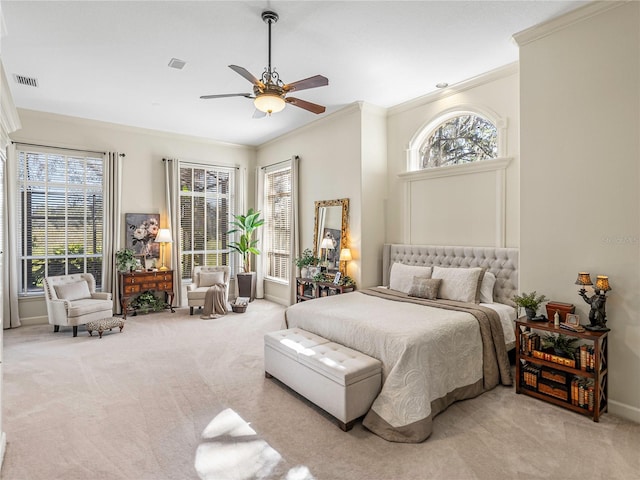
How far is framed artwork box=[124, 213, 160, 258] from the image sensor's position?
675 centimetres

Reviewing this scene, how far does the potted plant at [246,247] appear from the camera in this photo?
7477 millimetres

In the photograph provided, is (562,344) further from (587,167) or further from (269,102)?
(269,102)

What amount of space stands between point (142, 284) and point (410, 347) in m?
5.31

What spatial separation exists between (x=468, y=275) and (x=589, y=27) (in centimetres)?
263

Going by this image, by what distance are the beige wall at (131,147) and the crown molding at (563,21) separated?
5961 millimetres

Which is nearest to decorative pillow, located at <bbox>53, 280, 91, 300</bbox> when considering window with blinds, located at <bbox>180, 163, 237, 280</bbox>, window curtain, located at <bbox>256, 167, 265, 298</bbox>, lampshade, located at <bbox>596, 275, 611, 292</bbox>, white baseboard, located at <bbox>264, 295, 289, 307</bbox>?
window with blinds, located at <bbox>180, 163, 237, 280</bbox>

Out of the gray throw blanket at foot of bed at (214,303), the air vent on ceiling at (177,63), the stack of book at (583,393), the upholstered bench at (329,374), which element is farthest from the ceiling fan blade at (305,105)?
the gray throw blanket at foot of bed at (214,303)

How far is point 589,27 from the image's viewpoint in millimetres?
3234

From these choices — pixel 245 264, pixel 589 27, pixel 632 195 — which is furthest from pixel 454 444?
pixel 245 264

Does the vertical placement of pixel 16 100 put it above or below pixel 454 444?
above

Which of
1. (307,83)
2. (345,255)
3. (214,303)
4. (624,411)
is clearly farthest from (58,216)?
(624,411)

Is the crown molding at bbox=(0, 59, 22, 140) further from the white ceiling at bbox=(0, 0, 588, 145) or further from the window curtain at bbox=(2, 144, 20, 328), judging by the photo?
the window curtain at bbox=(2, 144, 20, 328)

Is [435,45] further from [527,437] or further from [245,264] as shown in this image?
[245,264]

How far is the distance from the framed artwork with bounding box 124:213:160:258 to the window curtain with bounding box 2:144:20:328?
1.61 metres
